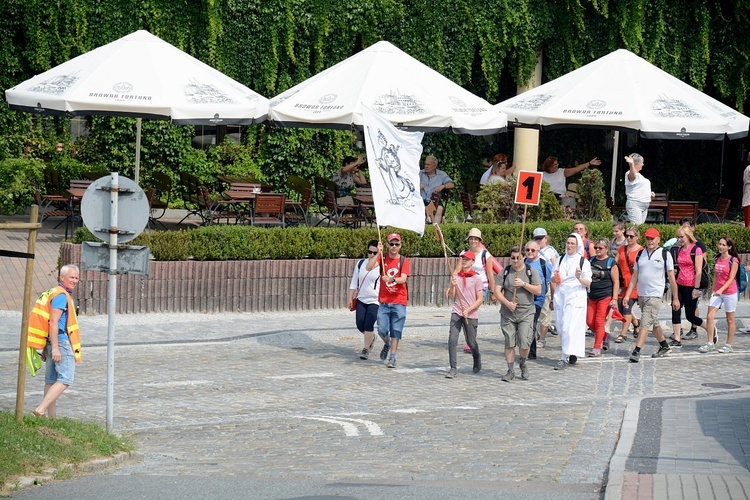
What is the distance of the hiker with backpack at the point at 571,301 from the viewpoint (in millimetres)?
15398

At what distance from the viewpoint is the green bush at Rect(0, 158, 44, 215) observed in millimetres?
20625

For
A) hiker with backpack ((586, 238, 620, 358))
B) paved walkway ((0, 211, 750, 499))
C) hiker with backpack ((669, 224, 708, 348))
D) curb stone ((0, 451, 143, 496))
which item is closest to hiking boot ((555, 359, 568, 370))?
paved walkway ((0, 211, 750, 499))

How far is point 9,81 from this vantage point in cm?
2516

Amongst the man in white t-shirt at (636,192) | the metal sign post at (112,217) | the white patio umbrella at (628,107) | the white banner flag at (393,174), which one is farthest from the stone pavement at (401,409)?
the white patio umbrella at (628,107)

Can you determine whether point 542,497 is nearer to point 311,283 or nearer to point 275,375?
point 275,375

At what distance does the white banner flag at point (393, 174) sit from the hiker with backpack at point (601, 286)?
2.55m

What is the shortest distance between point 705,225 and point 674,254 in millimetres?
4988

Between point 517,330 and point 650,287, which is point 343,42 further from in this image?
point 517,330

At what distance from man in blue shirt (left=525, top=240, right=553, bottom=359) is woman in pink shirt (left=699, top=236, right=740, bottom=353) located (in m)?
2.39

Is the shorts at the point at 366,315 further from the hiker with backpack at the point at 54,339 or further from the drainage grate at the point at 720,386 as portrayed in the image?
the hiker with backpack at the point at 54,339

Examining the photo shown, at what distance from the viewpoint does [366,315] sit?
1540cm

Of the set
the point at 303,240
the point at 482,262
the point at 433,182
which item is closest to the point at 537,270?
the point at 482,262

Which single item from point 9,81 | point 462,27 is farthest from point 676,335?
point 9,81

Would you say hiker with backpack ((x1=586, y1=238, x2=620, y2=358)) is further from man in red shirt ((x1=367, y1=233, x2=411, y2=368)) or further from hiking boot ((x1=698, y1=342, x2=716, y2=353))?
man in red shirt ((x1=367, y1=233, x2=411, y2=368))
